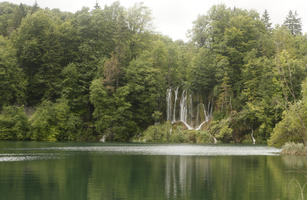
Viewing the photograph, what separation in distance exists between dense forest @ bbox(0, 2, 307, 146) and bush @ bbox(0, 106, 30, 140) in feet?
0.49

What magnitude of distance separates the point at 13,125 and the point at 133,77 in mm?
20466

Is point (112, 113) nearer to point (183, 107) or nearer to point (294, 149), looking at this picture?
point (183, 107)

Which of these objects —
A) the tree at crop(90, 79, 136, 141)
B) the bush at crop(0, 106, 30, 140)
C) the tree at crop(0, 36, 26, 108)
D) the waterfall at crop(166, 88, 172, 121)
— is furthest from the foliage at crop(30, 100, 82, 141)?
the waterfall at crop(166, 88, 172, 121)

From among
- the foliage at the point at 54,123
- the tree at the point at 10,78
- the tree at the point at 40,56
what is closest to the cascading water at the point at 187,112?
the foliage at the point at 54,123

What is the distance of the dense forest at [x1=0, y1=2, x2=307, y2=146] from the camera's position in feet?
203

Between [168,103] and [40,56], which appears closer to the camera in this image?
[168,103]

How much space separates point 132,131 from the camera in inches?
2630

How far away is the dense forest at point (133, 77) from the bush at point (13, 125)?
149 millimetres

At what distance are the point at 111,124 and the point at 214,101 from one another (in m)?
17.8

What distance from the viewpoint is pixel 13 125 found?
199ft

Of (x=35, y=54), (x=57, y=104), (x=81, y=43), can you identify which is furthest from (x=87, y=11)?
(x=57, y=104)

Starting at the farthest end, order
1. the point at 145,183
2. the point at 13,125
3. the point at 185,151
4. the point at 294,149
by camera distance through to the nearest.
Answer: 1. the point at 13,125
2. the point at 185,151
3. the point at 294,149
4. the point at 145,183

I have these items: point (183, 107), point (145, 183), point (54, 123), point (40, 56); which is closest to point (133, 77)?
point (183, 107)

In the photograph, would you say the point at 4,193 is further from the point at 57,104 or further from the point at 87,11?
the point at 87,11
